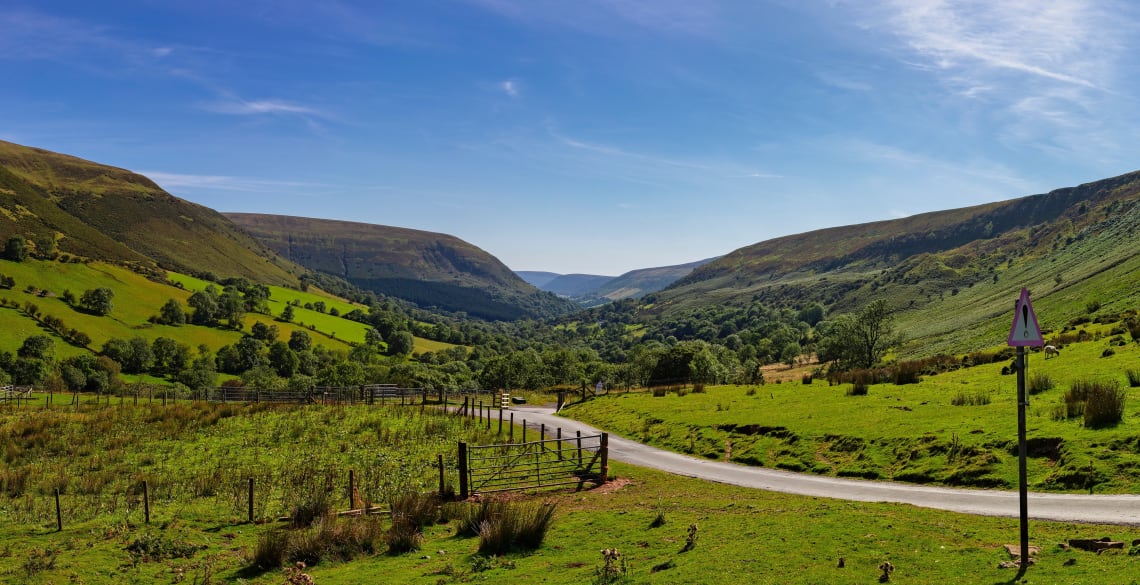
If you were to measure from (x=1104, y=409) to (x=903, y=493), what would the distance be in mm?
7832

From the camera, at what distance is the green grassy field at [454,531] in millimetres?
12477

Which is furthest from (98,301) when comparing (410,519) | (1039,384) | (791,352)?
(1039,384)

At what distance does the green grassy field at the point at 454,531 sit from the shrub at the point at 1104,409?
30.1 ft

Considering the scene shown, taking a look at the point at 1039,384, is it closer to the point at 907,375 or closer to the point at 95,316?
the point at 907,375

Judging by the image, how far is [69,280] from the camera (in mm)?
131875

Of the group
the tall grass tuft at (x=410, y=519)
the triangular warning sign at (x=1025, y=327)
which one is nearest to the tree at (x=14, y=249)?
the tall grass tuft at (x=410, y=519)

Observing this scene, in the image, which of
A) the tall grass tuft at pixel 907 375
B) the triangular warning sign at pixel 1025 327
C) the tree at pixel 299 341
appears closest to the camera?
the triangular warning sign at pixel 1025 327

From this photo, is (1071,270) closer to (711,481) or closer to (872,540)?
(711,481)

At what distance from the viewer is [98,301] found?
12175 cm

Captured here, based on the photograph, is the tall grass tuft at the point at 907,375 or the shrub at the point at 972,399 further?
the tall grass tuft at the point at 907,375

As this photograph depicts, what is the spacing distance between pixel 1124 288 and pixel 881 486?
63256 millimetres

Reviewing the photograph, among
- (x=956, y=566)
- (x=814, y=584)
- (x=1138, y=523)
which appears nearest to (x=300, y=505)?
(x=814, y=584)

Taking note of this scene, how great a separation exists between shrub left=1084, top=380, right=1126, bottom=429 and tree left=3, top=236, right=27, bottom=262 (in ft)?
579

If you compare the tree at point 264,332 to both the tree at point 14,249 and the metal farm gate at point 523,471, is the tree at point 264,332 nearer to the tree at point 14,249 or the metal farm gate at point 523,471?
the tree at point 14,249
